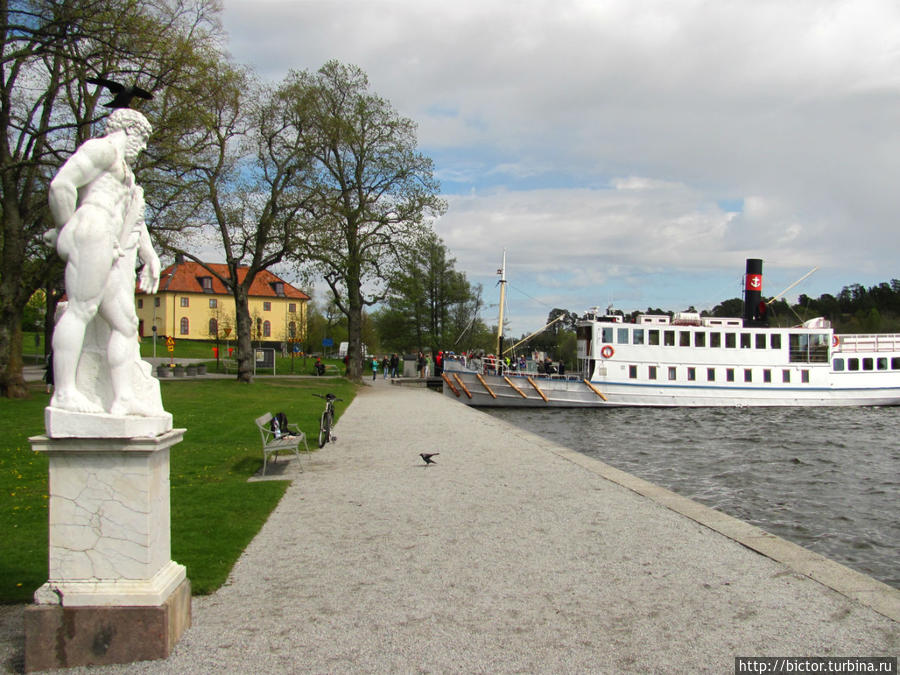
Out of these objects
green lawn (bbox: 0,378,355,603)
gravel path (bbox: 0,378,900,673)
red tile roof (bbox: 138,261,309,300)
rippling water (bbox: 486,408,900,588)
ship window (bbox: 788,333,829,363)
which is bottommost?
rippling water (bbox: 486,408,900,588)

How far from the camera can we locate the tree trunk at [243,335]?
33062mm

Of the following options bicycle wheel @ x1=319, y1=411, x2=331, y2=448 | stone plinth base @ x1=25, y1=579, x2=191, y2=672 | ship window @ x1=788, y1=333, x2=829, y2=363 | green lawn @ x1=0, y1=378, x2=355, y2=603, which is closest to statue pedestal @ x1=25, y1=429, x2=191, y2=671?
stone plinth base @ x1=25, y1=579, x2=191, y2=672

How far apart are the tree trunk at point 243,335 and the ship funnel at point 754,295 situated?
2913cm

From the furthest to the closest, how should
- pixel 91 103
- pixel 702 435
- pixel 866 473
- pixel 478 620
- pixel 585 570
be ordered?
1. pixel 702 435
2. pixel 91 103
3. pixel 866 473
4. pixel 585 570
5. pixel 478 620

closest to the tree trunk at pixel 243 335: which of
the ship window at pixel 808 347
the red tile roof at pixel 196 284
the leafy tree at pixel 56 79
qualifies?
the leafy tree at pixel 56 79

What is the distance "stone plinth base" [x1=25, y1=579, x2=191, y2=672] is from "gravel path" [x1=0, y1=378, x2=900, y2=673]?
103 millimetres

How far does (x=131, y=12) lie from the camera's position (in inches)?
756

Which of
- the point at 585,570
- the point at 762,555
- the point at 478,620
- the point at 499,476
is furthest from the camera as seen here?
the point at 499,476

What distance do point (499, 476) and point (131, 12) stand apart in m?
15.8

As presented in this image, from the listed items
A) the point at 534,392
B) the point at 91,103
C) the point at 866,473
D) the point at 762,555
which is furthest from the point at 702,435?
the point at 91,103

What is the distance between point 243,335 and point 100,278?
2979 centimetres

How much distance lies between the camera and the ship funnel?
4406 cm

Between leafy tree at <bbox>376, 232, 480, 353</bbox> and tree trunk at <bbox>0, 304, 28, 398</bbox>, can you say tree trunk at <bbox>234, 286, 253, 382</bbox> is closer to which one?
tree trunk at <bbox>0, 304, 28, 398</bbox>

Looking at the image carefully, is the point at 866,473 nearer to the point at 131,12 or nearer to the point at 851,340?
the point at 131,12
